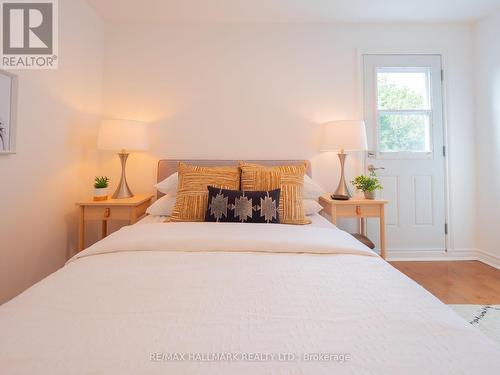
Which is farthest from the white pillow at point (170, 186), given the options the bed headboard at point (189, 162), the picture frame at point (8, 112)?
the picture frame at point (8, 112)

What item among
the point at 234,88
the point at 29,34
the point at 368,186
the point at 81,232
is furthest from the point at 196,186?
the point at 29,34

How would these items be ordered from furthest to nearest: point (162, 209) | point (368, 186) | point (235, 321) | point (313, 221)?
point (368, 186) < point (162, 209) < point (313, 221) < point (235, 321)

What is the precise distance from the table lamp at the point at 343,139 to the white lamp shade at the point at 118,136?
1.74m

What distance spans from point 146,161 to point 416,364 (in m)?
2.68

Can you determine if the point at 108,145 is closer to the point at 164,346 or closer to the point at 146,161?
the point at 146,161

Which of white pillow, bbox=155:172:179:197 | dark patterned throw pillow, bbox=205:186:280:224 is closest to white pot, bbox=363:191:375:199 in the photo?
dark patterned throw pillow, bbox=205:186:280:224

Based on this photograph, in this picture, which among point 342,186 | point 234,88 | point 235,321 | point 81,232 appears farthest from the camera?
point 234,88

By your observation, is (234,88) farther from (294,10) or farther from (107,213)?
(107,213)

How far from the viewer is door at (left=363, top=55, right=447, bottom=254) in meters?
2.79

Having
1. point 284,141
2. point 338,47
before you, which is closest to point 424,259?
point 284,141

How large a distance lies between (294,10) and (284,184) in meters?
1.79

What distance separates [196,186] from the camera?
192 centimetres

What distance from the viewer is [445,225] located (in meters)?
2.79

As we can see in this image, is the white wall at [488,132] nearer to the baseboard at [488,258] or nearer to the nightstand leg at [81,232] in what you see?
the baseboard at [488,258]
